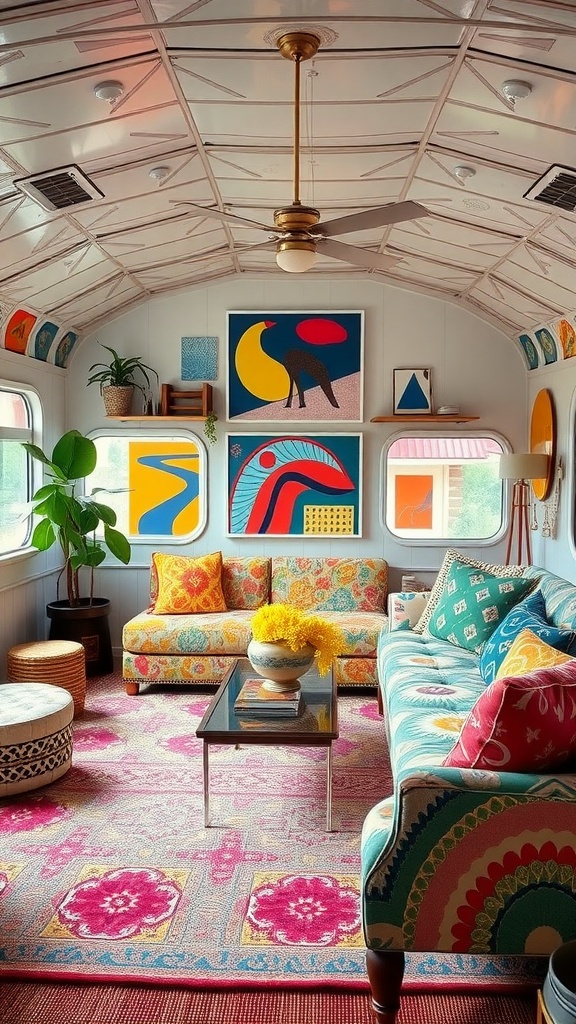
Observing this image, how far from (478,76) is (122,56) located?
49.6 inches

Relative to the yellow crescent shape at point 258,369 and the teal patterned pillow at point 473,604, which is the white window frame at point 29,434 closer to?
the yellow crescent shape at point 258,369

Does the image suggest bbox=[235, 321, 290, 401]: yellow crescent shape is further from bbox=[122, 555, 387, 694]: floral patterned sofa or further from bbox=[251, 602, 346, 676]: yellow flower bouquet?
bbox=[251, 602, 346, 676]: yellow flower bouquet

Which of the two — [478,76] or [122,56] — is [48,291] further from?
[478,76]

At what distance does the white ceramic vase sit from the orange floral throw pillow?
6.82 ft

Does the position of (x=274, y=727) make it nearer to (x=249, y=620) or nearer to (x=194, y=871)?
(x=194, y=871)

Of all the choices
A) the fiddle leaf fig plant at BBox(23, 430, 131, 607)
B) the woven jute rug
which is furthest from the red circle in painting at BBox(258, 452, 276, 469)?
the woven jute rug

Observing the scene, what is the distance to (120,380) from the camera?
21.6 ft

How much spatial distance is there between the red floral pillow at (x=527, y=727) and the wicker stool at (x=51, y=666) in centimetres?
337

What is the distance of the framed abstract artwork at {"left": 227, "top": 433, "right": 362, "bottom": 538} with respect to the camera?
6.65m

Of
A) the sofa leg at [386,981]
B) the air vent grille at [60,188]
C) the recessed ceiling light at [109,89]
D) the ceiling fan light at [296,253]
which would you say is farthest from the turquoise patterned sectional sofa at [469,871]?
the air vent grille at [60,188]

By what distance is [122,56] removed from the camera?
303cm

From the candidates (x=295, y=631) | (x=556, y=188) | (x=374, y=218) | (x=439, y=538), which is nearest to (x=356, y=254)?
(x=374, y=218)

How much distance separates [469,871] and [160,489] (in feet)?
15.8

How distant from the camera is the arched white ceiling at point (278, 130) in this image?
111 inches
